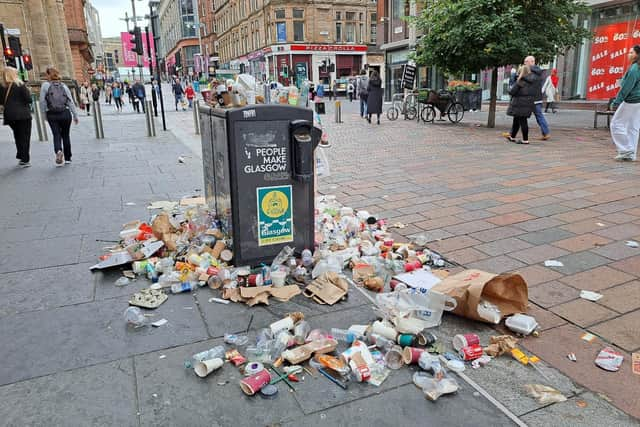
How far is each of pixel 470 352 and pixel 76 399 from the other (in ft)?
6.50

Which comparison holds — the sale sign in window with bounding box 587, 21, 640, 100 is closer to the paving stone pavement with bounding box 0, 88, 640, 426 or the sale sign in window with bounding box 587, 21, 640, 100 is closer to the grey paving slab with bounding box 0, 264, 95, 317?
the paving stone pavement with bounding box 0, 88, 640, 426

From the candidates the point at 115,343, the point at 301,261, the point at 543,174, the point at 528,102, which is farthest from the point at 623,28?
the point at 115,343

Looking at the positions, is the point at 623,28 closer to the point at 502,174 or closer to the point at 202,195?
the point at 502,174

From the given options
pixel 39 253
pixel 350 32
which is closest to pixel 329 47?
pixel 350 32

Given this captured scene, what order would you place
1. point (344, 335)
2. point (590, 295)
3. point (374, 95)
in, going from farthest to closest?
point (374, 95), point (590, 295), point (344, 335)

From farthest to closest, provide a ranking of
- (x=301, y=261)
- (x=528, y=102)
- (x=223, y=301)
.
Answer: (x=528, y=102) → (x=301, y=261) → (x=223, y=301)

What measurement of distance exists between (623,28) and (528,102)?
33.1 feet

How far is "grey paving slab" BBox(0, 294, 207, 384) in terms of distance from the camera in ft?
8.46

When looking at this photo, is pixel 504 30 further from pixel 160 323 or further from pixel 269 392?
pixel 269 392

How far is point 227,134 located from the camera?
344cm

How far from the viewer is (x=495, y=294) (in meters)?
3.04

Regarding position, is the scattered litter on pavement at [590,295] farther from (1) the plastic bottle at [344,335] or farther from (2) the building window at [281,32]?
(2) the building window at [281,32]

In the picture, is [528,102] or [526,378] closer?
[526,378]

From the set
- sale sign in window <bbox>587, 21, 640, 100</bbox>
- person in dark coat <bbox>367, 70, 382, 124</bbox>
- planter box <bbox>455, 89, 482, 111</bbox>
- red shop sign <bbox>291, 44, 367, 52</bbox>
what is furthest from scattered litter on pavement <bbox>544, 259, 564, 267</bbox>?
red shop sign <bbox>291, 44, 367, 52</bbox>
